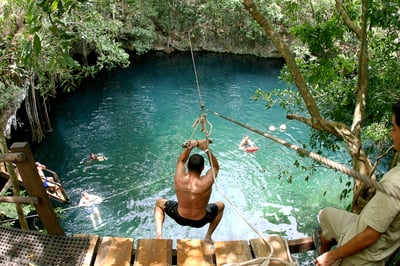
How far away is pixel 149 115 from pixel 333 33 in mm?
12514

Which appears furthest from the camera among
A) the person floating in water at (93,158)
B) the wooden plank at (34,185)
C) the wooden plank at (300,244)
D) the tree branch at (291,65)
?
the person floating in water at (93,158)

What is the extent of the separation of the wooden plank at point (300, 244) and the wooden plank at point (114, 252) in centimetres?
130

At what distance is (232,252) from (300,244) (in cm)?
60

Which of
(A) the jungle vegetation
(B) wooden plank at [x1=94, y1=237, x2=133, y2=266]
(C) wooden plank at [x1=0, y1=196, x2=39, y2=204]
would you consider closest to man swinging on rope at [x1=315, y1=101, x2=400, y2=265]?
(B) wooden plank at [x1=94, y1=237, x2=133, y2=266]

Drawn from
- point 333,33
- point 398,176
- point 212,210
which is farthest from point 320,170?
point 398,176

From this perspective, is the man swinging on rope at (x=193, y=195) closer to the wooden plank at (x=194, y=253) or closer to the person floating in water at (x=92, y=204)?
the wooden plank at (x=194, y=253)

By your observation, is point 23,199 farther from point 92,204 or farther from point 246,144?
point 246,144

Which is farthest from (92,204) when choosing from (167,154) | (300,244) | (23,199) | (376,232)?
(376,232)

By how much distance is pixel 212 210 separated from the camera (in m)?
3.93

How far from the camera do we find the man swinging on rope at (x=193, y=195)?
3.56 meters

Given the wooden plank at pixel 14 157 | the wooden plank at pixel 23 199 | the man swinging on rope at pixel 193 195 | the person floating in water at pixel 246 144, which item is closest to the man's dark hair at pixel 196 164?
→ the man swinging on rope at pixel 193 195

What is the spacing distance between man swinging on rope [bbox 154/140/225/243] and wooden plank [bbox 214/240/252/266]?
1.81 feet

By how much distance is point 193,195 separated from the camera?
3625 millimetres

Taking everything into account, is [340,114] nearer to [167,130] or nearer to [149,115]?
[167,130]
